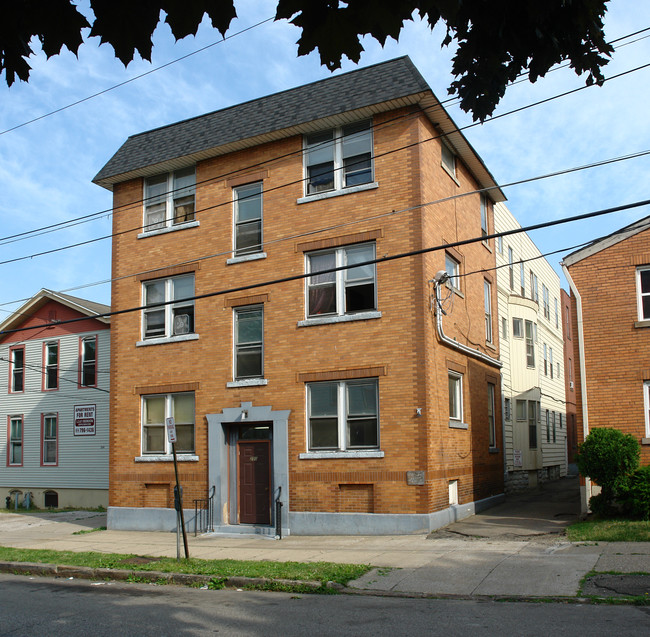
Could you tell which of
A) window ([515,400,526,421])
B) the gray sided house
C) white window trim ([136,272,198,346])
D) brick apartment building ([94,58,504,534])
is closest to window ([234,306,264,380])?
brick apartment building ([94,58,504,534])

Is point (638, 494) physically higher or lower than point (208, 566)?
higher

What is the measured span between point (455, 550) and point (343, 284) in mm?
7078

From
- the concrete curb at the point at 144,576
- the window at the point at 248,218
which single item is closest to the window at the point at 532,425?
the window at the point at 248,218

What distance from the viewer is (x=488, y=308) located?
23.3m

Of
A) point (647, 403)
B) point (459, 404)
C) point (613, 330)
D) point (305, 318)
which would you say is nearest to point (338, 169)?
point (305, 318)

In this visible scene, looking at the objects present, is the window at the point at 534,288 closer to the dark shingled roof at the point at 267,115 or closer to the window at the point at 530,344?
the window at the point at 530,344

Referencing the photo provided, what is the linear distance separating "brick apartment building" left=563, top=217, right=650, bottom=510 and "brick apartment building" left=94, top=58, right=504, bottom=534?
320 cm

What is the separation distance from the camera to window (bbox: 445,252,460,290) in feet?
64.0

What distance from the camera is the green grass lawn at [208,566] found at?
37.6ft

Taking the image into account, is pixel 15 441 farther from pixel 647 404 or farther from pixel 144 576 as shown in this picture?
pixel 647 404

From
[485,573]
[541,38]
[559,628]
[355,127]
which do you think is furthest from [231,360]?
[541,38]

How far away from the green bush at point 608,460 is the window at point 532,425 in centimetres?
1147

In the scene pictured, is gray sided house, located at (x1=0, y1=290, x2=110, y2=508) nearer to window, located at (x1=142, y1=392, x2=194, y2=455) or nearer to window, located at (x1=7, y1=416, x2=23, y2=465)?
window, located at (x1=7, y1=416, x2=23, y2=465)

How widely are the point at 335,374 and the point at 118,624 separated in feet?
31.3
